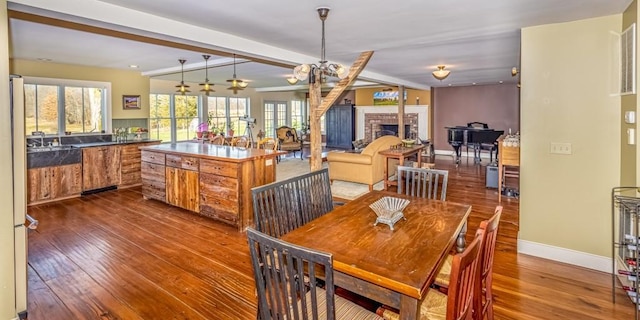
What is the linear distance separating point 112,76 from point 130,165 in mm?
1967

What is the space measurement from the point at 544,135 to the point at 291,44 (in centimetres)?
311

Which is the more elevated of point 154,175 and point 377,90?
point 377,90

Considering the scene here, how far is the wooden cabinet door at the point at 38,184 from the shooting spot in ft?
17.8

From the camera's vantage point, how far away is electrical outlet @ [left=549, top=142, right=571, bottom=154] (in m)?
3.34

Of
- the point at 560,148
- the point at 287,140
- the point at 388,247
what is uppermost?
the point at 287,140

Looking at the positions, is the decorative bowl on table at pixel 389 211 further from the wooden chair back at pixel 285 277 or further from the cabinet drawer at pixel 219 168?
the cabinet drawer at pixel 219 168

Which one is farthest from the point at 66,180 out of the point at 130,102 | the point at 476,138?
the point at 476,138

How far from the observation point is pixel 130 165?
675 cm

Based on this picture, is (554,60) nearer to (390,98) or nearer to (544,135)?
(544,135)

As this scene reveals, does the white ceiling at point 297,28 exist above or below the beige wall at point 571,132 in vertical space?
above

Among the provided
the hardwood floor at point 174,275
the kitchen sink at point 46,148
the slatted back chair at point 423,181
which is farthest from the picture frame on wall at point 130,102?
the slatted back chair at point 423,181

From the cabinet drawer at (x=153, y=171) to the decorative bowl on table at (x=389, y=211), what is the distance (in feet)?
13.4

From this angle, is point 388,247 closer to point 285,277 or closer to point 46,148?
point 285,277

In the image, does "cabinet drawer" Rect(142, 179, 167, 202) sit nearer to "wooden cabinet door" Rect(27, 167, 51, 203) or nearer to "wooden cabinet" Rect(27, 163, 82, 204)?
"wooden cabinet" Rect(27, 163, 82, 204)
